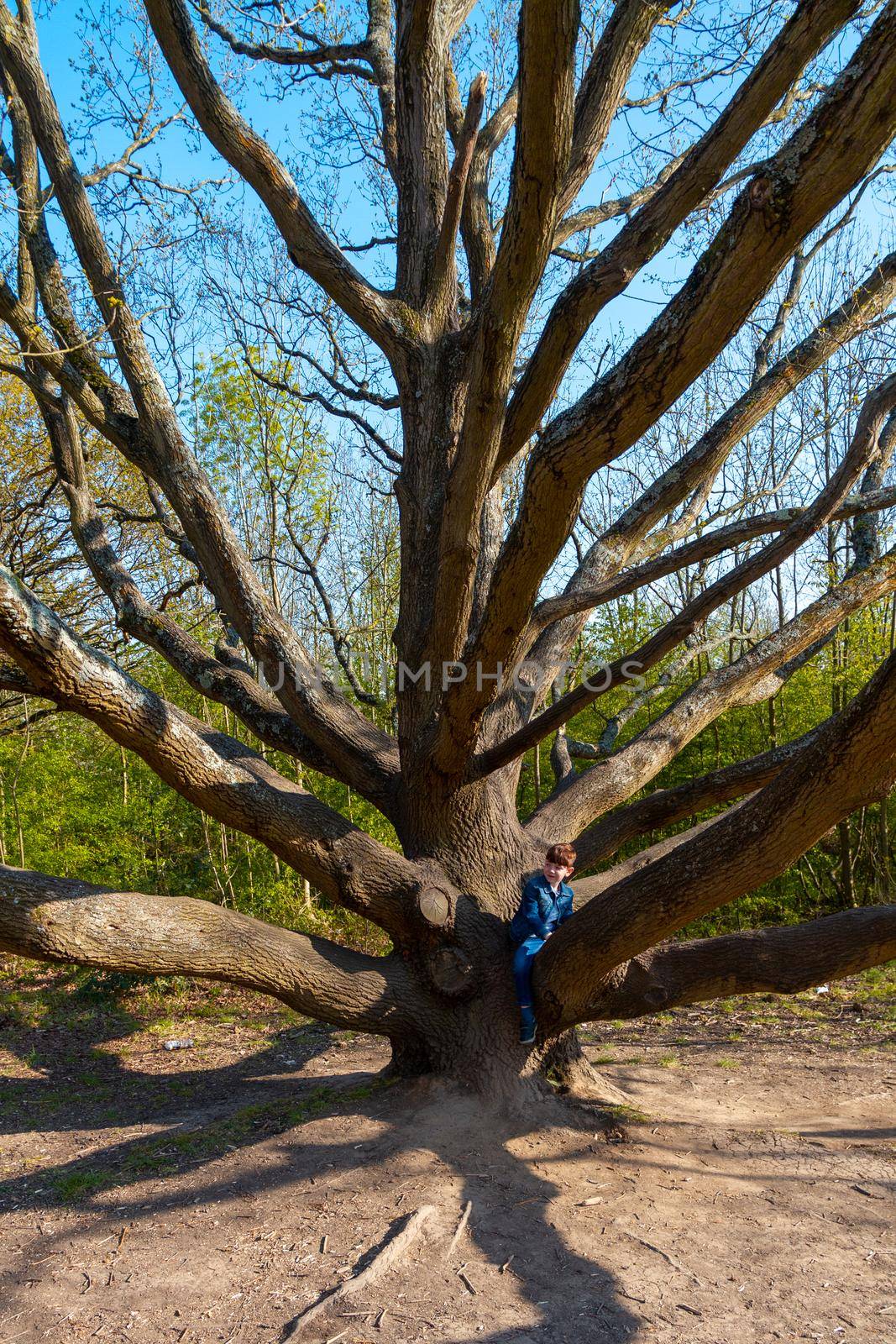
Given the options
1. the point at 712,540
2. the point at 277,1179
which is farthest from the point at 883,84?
the point at 277,1179

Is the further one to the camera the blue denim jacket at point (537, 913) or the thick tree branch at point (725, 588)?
the blue denim jacket at point (537, 913)

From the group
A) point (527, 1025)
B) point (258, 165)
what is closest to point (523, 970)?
point (527, 1025)

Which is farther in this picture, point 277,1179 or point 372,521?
point 372,521

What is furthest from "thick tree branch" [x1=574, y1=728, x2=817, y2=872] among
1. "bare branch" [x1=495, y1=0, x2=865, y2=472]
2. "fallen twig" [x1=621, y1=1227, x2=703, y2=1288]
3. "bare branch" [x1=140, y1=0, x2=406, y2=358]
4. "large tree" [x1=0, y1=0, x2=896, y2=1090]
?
"bare branch" [x1=140, y1=0, x2=406, y2=358]

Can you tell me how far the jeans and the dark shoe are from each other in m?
0.04

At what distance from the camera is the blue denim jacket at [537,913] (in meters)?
4.62

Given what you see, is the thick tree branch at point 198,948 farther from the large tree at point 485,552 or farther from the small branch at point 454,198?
the small branch at point 454,198

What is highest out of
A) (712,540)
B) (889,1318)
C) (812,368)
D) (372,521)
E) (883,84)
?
(372,521)

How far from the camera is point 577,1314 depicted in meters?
3.00

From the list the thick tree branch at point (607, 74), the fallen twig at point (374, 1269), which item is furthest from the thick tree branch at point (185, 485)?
the thick tree branch at point (607, 74)

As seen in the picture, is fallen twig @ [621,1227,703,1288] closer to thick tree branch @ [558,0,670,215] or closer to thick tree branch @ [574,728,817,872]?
thick tree branch @ [574,728,817,872]

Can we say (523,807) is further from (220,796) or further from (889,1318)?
(889,1318)

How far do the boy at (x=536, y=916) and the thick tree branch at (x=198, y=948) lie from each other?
1.78ft

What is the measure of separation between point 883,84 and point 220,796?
379 cm
